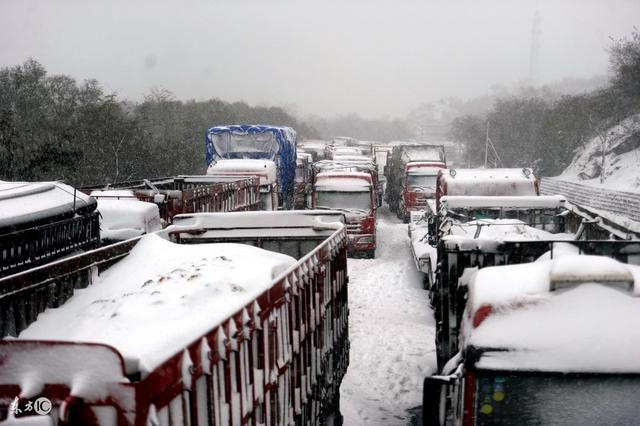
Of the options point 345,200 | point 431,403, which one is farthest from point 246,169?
point 431,403

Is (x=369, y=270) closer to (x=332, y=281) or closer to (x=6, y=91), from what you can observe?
(x=332, y=281)

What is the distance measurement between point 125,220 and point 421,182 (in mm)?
13383

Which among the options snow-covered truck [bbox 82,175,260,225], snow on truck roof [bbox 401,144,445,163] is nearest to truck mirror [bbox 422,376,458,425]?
snow-covered truck [bbox 82,175,260,225]

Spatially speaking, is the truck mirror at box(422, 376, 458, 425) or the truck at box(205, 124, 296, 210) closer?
the truck mirror at box(422, 376, 458, 425)

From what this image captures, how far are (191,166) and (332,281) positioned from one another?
35.1 m

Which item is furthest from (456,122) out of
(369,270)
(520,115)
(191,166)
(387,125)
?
(387,125)

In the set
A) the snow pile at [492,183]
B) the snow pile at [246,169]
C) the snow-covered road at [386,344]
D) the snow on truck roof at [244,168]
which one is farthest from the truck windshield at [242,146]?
the snow pile at [492,183]

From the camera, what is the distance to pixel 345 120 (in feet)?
579

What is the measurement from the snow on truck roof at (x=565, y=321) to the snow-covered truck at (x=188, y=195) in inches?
320

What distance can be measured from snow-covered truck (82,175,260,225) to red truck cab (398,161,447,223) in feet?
23.4

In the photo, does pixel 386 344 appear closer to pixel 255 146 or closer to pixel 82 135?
pixel 255 146

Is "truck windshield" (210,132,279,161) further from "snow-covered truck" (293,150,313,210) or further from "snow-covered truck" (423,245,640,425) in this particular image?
"snow-covered truck" (423,245,640,425)

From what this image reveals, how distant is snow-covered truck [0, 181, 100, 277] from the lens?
6.55 m

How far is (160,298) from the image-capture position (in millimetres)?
3836
